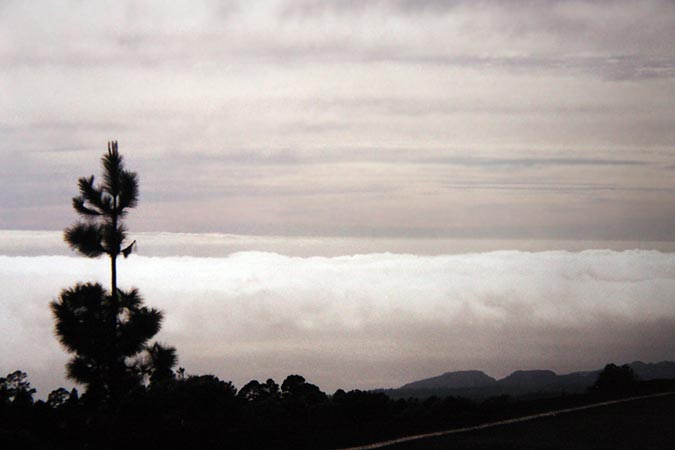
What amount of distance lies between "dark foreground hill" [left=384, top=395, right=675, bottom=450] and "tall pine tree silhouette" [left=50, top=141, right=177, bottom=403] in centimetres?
1358

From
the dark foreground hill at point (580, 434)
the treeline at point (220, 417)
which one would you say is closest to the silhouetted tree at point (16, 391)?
the treeline at point (220, 417)

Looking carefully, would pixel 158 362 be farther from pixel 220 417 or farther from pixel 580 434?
pixel 580 434

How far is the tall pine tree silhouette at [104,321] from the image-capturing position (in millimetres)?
27500

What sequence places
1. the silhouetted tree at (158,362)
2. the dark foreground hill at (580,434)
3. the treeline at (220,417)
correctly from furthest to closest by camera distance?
the silhouetted tree at (158,362)
the treeline at (220,417)
the dark foreground hill at (580,434)

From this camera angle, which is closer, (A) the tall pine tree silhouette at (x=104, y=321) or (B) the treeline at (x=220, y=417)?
(B) the treeline at (x=220, y=417)

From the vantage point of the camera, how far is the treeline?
50.1ft

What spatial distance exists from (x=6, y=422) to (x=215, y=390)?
15.9 ft

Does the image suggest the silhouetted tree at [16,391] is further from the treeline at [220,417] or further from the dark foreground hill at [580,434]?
the dark foreground hill at [580,434]

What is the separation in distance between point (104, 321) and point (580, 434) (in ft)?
54.2

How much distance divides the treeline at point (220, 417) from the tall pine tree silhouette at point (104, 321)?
987mm

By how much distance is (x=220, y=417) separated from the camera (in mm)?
19922

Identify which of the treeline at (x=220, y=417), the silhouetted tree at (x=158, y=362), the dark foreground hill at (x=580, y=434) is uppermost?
the silhouetted tree at (x=158, y=362)

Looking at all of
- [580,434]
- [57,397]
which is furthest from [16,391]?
[580,434]

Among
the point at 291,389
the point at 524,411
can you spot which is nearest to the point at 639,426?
the point at 524,411
